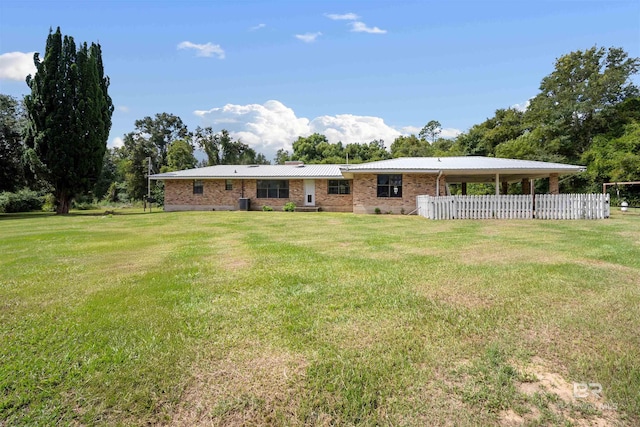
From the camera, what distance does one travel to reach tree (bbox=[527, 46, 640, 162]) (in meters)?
28.9

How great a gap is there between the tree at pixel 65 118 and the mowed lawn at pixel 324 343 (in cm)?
1924

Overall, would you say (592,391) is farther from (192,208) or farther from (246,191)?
(192,208)

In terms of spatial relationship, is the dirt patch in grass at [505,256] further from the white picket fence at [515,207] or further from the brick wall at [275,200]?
the brick wall at [275,200]

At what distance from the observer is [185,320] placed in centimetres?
346

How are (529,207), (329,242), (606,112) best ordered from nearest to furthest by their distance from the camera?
(329,242) → (529,207) → (606,112)

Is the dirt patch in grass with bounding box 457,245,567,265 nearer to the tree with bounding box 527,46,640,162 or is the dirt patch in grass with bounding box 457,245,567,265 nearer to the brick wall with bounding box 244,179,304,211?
the brick wall with bounding box 244,179,304,211

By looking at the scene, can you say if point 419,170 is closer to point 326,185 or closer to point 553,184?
point 326,185

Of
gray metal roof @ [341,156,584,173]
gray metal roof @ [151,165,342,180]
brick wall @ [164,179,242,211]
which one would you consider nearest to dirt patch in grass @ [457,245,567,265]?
gray metal roof @ [341,156,584,173]

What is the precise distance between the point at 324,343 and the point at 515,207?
48.8 ft

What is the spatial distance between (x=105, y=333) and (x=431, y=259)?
5.00 metres

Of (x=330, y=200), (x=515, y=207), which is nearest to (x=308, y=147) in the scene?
(x=330, y=200)

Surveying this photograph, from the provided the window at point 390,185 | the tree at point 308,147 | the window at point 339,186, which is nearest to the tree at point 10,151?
the window at point 339,186

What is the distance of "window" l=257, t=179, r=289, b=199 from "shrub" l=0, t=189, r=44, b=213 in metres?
19.3

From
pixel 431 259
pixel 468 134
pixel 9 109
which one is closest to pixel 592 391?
pixel 431 259
